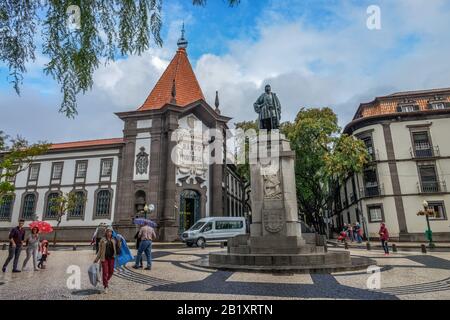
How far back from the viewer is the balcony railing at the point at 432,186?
26.3m

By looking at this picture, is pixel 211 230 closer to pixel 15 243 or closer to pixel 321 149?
pixel 321 149

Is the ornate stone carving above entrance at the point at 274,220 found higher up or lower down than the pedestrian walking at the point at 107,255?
higher up

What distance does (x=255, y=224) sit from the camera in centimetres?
995

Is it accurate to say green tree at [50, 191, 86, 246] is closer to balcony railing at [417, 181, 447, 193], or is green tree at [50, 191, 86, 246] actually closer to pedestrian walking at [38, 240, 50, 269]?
pedestrian walking at [38, 240, 50, 269]

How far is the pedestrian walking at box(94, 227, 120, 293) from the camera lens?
225 inches

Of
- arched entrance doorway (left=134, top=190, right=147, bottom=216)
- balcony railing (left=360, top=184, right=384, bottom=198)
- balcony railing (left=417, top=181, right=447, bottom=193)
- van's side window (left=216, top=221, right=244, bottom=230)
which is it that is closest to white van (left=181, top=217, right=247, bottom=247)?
van's side window (left=216, top=221, right=244, bottom=230)

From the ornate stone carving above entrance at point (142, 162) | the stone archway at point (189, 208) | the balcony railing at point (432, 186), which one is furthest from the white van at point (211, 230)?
the balcony railing at point (432, 186)

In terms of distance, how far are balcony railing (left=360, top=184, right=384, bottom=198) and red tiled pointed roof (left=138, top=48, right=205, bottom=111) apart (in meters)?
19.3

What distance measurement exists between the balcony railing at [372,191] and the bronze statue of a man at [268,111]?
67.9ft

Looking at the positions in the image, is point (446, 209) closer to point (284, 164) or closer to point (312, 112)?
point (312, 112)

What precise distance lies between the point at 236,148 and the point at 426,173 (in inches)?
737

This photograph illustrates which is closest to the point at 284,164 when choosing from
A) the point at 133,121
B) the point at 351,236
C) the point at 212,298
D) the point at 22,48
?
the point at 212,298

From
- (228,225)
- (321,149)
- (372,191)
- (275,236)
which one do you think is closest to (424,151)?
(372,191)

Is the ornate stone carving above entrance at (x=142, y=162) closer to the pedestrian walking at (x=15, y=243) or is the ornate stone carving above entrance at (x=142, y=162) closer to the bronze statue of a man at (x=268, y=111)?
the bronze statue of a man at (x=268, y=111)
